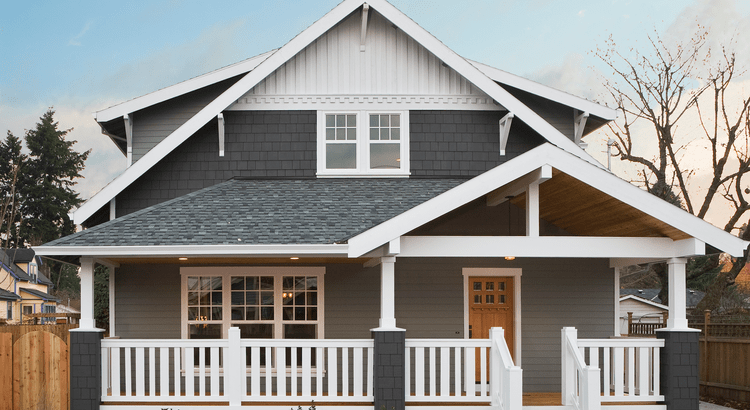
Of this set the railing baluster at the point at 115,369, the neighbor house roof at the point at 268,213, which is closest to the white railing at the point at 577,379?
the neighbor house roof at the point at 268,213

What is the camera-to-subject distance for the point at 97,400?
946cm

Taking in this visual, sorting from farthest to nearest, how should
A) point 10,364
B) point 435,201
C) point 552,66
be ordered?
point 552,66
point 10,364
point 435,201

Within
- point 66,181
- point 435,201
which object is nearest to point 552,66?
point 435,201

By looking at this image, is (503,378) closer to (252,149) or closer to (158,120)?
(252,149)

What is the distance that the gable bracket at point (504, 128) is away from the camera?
12.1 metres

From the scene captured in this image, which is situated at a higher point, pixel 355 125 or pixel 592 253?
pixel 355 125

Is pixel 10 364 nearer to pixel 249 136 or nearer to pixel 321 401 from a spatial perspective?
pixel 321 401

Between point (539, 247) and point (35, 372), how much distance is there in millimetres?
7034

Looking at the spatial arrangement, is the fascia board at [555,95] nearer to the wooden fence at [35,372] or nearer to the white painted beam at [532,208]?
the white painted beam at [532,208]

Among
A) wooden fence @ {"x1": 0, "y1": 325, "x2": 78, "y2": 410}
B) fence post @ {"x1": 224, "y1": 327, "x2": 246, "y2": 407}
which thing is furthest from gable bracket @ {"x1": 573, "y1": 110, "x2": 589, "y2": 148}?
wooden fence @ {"x1": 0, "y1": 325, "x2": 78, "y2": 410}

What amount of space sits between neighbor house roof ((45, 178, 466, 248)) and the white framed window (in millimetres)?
252

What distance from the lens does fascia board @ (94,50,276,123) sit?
41.5 ft

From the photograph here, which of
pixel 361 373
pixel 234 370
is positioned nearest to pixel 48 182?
pixel 234 370

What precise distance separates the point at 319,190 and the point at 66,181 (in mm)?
52349
